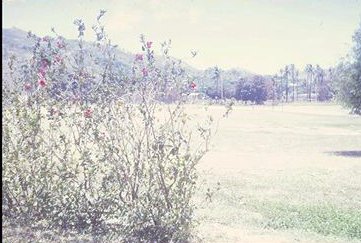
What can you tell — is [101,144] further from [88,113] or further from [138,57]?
[138,57]

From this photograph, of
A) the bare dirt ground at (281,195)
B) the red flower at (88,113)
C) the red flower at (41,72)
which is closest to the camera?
the red flower at (88,113)

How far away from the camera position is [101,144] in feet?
21.9

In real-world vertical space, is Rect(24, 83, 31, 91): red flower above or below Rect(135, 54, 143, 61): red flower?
below

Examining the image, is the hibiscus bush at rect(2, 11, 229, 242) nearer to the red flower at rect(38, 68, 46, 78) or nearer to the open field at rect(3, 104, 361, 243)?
the red flower at rect(38, 68, 46, 78)

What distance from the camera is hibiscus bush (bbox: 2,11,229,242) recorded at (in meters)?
6.70

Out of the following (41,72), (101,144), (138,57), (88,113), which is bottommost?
(101,144)

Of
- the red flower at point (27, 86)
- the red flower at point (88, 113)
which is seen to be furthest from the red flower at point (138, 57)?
the red flower at point (27, 86)

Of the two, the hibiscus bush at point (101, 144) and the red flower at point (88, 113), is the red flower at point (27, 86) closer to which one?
the hibiscus bush at point (101, 144)

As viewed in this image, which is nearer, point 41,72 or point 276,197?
point 41,72

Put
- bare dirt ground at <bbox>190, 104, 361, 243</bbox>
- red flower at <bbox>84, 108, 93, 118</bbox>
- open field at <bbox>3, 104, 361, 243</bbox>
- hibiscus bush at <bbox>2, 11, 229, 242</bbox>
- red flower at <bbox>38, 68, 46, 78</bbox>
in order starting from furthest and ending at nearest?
bare dirt ground at <bbox>190, 104, 361, 243</bbox>, open field at <bbox>3, 104, 361, 243</bbox>, hibiscus bush at <bbox>2, 11, 229, 242</bbox>, red flower at <bbox>38, 68, 46, 78</bbox>, red flower at <bbox>84, 108, 93, 118</bbox>

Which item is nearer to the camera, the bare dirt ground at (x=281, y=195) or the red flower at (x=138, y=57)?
the red flower at (x=138, y=57)

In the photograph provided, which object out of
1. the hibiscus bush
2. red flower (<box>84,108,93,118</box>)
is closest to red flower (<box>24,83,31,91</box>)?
the hibiscus bush

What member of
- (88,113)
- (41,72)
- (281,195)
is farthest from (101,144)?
(281,195)

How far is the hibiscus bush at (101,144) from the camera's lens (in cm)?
670
